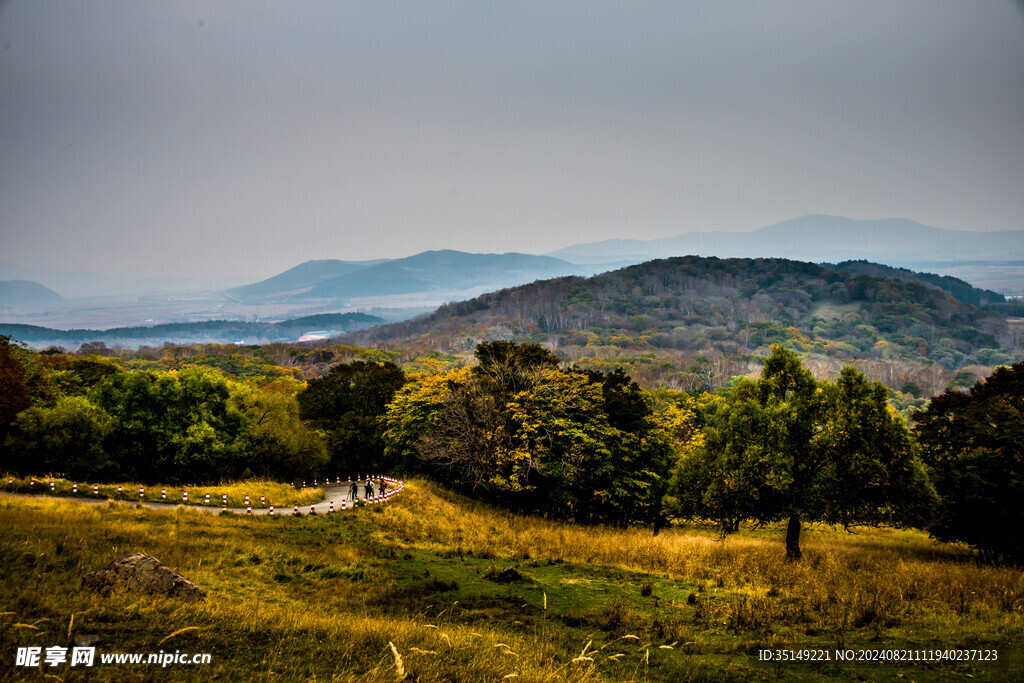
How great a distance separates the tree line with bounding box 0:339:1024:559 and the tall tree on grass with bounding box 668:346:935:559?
0.05 m

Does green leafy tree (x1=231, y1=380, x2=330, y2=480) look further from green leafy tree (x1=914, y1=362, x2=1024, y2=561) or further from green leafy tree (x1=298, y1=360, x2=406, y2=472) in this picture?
green leafy tree (x1=914, y1=362, x2=1024, y2=561)

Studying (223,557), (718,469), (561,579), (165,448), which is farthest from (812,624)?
(165,448)

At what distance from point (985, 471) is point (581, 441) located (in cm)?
1788

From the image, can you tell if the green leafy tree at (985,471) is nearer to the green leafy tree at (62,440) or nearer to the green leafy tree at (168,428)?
the green leafy tree at (168,428)

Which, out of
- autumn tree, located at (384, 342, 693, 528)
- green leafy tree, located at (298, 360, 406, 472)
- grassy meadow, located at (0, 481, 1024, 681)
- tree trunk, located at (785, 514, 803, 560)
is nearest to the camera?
grassy meadow, located at (0, 481, 1024, 681)

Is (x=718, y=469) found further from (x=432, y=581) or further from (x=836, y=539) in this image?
(x=432, y=581)

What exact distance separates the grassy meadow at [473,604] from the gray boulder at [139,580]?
0.33m

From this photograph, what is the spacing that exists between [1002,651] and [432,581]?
36.7 feet

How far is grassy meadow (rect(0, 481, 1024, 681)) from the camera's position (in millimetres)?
7125

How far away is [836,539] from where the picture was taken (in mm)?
26109

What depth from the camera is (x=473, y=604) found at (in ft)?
39.7

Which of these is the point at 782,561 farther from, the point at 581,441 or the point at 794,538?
the point at 581,441

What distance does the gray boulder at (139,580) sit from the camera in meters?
8.80

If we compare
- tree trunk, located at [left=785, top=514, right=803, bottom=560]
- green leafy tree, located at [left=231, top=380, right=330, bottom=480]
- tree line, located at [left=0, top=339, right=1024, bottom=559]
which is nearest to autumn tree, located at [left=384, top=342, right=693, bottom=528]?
tree line, located at [left=0, top=339, right=1024, bottom=559]
